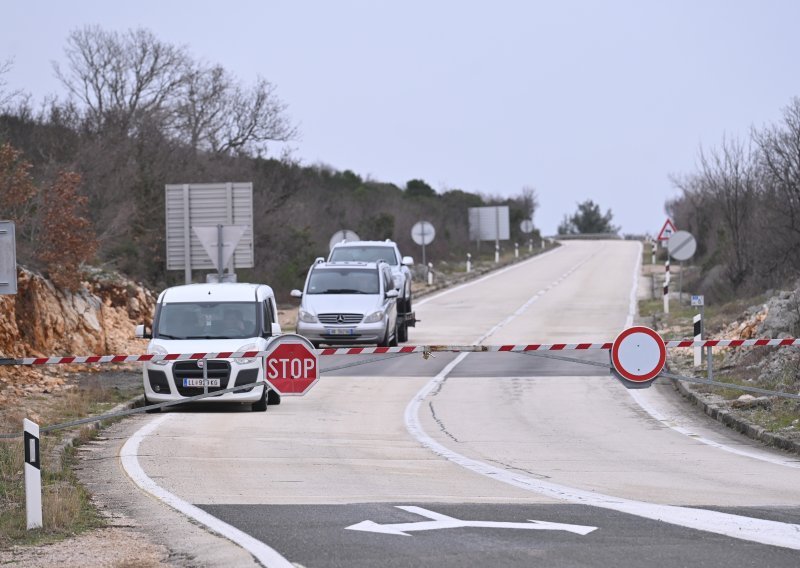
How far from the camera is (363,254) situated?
34.5 metres

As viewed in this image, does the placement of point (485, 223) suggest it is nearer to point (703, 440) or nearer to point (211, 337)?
point (211, 337)

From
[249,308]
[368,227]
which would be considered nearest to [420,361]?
[249,308]

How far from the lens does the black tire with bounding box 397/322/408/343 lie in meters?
31.0

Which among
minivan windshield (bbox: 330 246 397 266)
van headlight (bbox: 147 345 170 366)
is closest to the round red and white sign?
van headlight (bbox: 147 345 170 366)

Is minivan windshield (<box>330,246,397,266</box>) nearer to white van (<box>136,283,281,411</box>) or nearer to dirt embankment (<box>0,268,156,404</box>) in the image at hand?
dirt embankment (<box>0,268,156,404</box>)

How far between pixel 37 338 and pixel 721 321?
16007 mm

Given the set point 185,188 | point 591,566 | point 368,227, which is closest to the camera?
point 591,566

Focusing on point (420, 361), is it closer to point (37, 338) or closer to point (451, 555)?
point (37, 338)

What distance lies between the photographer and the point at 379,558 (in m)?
8.34

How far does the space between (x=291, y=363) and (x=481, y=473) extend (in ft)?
7.03

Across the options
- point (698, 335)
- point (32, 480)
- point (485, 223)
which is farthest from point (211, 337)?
point (485, 223)

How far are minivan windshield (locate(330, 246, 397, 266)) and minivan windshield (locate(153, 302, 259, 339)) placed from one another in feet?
46.0

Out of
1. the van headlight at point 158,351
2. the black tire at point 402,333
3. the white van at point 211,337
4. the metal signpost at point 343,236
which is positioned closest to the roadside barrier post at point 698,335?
the white van at point 211,337

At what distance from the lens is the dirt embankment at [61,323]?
69.1 feet
